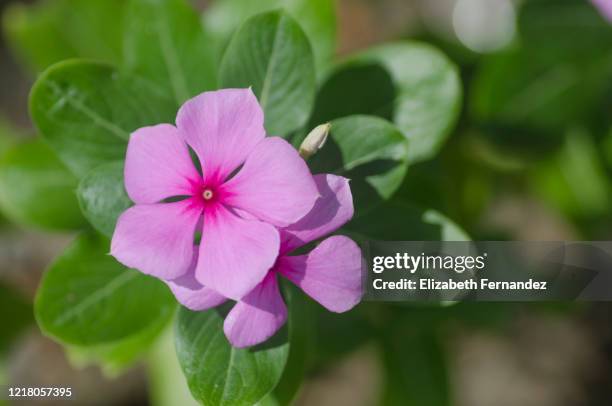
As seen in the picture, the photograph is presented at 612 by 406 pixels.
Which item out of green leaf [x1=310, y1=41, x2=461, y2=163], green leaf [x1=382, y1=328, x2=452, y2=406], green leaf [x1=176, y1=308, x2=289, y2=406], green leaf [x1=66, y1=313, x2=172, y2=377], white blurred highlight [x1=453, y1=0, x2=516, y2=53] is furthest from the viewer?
white blurred highlight [x1=453, y1=0, x2=516, y2=53]

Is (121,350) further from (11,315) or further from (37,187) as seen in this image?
(11,315)

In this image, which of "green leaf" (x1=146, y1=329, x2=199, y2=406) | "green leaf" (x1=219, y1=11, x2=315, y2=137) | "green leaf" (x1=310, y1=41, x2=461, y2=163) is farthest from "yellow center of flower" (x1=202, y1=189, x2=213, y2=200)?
"green leaf" (x1=146, y1=329, x2=199, y2=406)

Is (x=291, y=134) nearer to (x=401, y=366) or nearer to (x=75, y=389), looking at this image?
(x=401, y=366)

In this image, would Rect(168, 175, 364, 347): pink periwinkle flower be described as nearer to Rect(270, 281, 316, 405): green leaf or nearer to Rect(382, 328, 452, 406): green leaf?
Rect(270, 281, 316, 405): green leaf

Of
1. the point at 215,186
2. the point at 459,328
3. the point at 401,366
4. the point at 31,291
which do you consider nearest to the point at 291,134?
the point at 215,186

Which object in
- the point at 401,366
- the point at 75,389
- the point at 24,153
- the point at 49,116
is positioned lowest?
the point at 75,389

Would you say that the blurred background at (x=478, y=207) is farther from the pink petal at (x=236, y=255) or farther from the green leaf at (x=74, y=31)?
the pink petal at (x=236, y=255)
